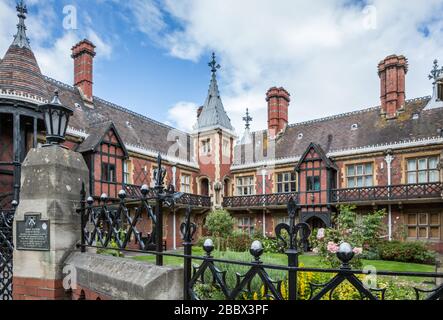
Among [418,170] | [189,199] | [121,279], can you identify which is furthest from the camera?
[189,199]

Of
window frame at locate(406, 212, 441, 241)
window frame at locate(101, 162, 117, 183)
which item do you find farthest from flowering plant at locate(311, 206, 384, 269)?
window frame at locate(101, 162, 117, 183)

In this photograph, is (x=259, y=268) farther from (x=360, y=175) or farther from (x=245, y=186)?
(x=245, y=186)

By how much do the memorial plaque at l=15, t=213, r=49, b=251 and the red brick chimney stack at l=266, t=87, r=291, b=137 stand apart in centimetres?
2309

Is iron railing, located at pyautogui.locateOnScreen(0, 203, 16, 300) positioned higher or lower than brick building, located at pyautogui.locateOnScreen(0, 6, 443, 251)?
lower

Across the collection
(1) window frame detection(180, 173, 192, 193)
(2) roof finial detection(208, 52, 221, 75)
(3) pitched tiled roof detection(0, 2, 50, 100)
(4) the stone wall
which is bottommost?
(4) the stone wall

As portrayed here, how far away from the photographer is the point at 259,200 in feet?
77.0

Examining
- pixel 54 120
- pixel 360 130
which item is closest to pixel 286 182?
pixel 360 130

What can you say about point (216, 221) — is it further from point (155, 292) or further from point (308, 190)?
point (155, 292)

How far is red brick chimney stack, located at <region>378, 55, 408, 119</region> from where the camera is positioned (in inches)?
811

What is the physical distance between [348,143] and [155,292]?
21038 mm

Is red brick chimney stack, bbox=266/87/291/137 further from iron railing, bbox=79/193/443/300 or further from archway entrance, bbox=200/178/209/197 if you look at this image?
iron railing, bbox=79/193/443/300

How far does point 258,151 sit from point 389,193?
34.9 ft
